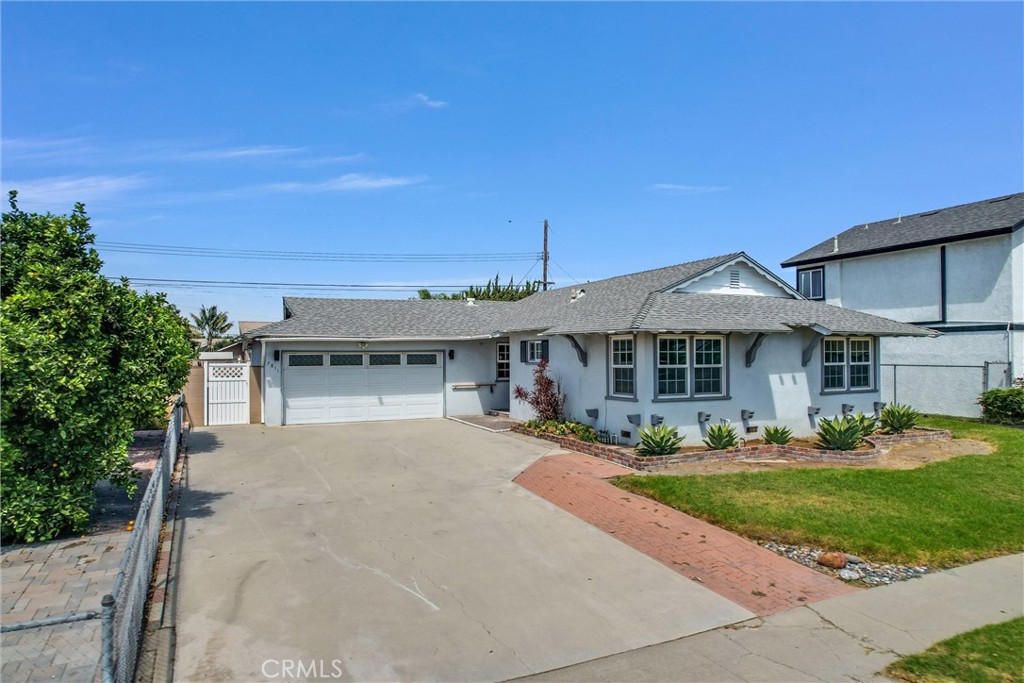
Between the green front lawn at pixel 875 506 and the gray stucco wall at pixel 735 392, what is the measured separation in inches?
112

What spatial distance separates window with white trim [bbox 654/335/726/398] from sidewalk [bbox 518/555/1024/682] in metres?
7.05

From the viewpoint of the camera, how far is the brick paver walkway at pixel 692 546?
653 cm

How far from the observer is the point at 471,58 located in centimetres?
1347

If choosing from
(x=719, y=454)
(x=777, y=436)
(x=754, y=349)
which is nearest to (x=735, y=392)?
(x=754, y=349)

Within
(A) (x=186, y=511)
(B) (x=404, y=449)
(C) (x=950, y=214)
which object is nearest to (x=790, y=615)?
(A) (x=186, y=511)

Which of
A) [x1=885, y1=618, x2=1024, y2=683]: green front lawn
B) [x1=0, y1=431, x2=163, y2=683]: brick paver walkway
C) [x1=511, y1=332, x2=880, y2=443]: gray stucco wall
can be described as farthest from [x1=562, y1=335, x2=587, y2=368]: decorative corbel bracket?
[x1=885, y1=618, x2=1024, y2=683]: green front lawn

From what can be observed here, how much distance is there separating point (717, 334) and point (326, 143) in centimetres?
1300

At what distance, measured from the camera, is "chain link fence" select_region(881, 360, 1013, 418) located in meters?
19.2

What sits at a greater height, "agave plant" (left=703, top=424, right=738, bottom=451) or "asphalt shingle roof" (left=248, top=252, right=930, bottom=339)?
"asphalt shingle roof" (left=248, top=252, right=930, bottom=339)

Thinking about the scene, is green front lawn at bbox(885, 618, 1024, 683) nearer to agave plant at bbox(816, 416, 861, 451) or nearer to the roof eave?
agave plant at bbox(816, 416, 861, 451)

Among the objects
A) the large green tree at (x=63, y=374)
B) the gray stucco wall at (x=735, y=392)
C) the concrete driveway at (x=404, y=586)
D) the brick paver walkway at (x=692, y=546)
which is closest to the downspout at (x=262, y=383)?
the concrete driveway at (x=404, y=586)

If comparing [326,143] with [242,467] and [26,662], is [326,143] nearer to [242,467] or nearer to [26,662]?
[242,467]

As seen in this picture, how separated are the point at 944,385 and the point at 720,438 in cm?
1254

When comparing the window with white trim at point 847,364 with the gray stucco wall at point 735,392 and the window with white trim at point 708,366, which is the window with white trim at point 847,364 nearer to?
the gray stucco wall at point 735,392
